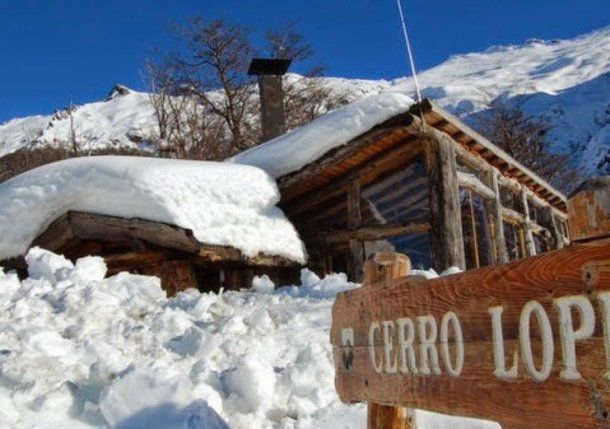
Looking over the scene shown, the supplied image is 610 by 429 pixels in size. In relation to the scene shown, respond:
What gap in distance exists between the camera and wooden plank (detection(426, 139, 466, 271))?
29.6 ft

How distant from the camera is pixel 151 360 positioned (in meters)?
4.00

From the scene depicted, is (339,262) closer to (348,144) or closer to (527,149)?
(348,144)

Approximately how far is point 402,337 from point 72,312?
123 inches

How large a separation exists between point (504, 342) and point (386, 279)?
0.95 meters

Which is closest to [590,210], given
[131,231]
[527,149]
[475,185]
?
[131,231]

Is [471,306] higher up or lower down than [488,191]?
lower down

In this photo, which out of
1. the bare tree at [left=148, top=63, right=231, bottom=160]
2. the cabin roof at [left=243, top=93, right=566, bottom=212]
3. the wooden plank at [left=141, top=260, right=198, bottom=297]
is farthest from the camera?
the bare tree at [left=148, top=63, right=231, bottom=160]

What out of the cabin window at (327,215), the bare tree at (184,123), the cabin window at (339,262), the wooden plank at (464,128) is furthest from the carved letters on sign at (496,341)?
the bare tree at (184,123)

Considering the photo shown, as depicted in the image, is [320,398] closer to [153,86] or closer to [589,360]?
[589,360]

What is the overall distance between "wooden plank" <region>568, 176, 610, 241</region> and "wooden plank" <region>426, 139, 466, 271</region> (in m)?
7.48

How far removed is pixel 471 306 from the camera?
187cm

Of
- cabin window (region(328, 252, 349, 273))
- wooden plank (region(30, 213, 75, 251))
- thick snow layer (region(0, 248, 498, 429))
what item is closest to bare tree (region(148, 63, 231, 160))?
cabin window (region(328, 252, 349, 273))

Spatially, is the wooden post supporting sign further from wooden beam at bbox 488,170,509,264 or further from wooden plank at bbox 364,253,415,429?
wooden beam at bbox 488,170,509,264

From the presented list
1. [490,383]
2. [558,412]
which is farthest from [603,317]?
[490,383]
